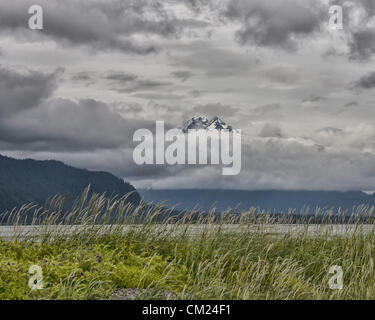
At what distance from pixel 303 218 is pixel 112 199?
6074 mm

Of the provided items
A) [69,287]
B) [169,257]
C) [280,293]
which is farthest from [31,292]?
[280,293]

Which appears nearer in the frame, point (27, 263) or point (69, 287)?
point (69, 287)

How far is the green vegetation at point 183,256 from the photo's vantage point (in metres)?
11.1

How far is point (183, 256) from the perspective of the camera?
13891mm

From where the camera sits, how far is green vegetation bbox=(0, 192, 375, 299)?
11.1m

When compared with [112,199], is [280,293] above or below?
below
